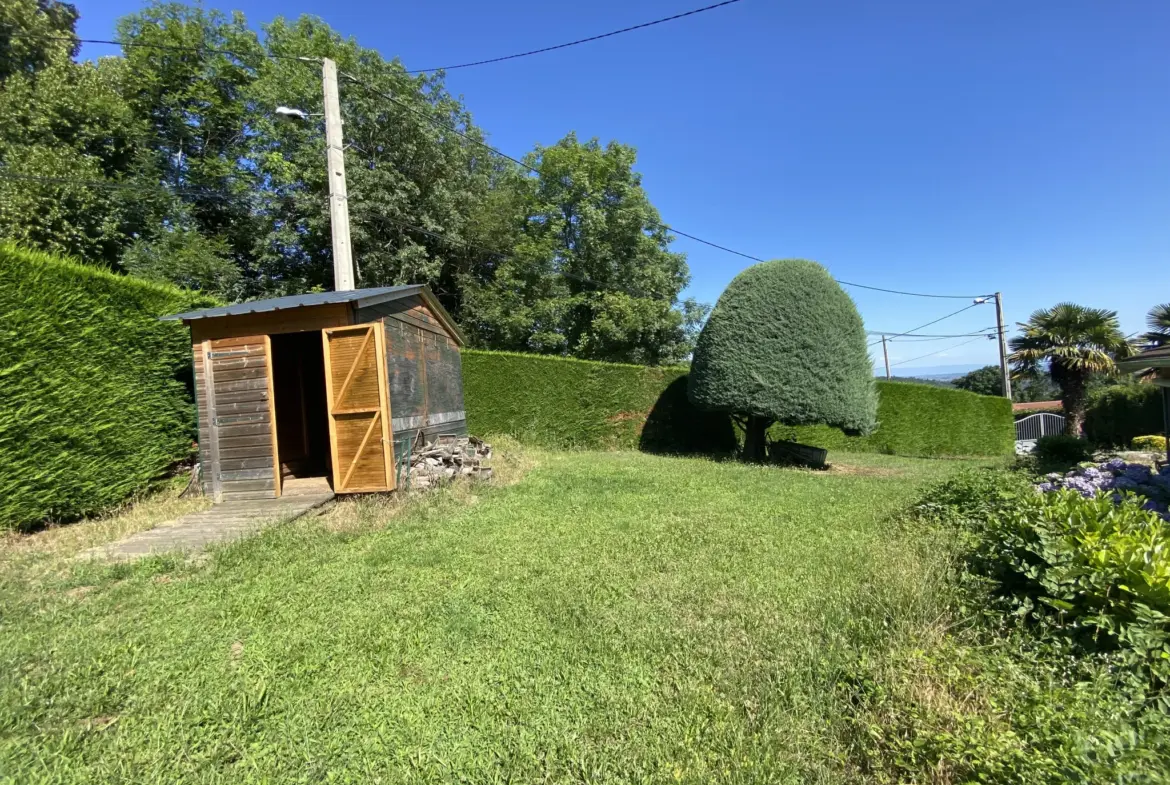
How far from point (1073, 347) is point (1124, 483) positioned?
759 inches

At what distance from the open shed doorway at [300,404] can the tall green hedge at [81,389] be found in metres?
2.42

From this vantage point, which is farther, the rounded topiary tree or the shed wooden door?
the rounded topiary tree

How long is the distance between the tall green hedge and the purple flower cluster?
30.3 ft

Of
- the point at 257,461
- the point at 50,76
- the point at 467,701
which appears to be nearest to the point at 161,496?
the point at 257,461

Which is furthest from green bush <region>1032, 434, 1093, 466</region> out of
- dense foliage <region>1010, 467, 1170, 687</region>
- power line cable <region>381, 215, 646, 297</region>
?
power line cable <region>381, 215, 646, 297</region>

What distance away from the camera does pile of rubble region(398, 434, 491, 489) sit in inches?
279

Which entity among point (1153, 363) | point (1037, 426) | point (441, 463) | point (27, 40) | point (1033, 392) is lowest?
point (1037, 426)

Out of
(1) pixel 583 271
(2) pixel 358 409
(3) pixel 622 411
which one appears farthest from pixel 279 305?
(1) pixel 583 271

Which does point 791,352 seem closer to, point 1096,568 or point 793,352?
point 793,352

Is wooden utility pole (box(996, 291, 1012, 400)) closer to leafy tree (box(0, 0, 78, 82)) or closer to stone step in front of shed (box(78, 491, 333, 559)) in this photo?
stone step in front of shed (box(78, 491, 333, 559))

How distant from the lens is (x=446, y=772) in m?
2.05

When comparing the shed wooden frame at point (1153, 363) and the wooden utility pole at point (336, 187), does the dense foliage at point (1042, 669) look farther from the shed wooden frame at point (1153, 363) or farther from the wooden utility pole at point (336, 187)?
the wooden utility pole at point (336, 187)

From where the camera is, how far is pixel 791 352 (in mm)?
11312

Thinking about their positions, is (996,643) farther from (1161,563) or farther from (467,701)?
(467,701)
